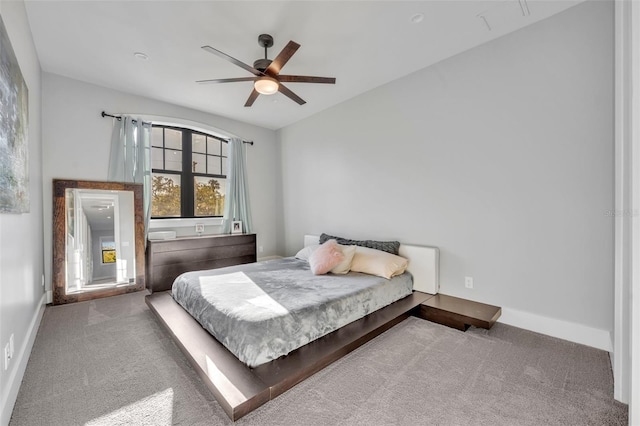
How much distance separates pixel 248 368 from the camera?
5.49ft

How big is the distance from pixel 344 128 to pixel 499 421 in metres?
3.70

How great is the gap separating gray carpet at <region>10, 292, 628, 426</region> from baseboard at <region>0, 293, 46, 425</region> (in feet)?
0.15

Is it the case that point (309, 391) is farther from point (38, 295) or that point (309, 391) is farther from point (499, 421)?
point (38, 295)

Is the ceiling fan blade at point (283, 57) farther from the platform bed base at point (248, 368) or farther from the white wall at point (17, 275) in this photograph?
the platform bed base at point (248, 368)

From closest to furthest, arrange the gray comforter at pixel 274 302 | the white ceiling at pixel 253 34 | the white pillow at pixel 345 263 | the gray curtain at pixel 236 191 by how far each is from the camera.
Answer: the gray comforter at pixel 274 302 < the white ceiling at pixel 253 34 < the white pillow at pixel 345 263 < the gray curtain at pixel 236 191

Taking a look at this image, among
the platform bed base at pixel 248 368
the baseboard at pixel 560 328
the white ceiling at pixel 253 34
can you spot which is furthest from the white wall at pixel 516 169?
the platform bed base at pixel 248 368

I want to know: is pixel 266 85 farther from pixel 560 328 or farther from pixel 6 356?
pixel 560 328

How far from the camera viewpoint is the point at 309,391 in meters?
1.70

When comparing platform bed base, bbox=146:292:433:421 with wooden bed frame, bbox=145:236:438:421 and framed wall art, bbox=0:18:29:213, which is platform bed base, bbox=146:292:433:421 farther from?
framed wall art, bbox=0:18:29:213

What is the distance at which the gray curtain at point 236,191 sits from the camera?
15.9ft

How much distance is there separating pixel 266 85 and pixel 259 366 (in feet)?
7.95

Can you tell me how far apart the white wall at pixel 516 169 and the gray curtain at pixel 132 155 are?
3.30 m

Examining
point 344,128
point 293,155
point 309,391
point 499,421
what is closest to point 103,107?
point 293,155

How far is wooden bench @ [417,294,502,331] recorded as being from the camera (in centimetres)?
243
